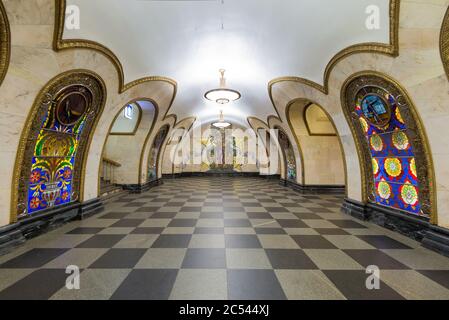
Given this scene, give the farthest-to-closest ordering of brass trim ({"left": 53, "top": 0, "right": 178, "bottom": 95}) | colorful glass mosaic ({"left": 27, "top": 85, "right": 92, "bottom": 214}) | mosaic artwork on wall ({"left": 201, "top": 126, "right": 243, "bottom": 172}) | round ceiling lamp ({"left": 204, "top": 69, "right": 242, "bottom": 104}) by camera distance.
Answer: mosaic artwork on wall ({"left": 201, "top": 126, "right": 243, "bottom": 172}) → round ceiling lamp ({"left": 204, "top": 69, "right": 242, "bottom": 104}) → colorful glass mosaic ({"left": 27, "top": 85, "right": 92, "bottom": 214}) → brass trim ({"left": 53, "top": 0, "right": 178, "bottom": 95})

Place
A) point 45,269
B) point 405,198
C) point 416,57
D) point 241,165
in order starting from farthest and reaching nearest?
point 241,165, point 405,198, point 416,57, point 45,269

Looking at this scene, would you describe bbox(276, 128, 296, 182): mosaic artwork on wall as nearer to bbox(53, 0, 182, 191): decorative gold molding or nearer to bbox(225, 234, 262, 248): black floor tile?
bbox(225, 234, 262, 248): black floor tile

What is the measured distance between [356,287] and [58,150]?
479cm

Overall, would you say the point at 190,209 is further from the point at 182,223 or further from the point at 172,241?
the point at 172,241

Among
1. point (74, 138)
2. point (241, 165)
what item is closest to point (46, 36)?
point (74, 138)

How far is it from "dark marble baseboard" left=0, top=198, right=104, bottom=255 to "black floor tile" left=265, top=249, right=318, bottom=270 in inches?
134

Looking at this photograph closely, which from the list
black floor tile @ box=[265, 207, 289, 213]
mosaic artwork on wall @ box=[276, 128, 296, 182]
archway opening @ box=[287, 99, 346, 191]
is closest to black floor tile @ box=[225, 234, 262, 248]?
black floor tile @ box=[265, 207, 289, 213]

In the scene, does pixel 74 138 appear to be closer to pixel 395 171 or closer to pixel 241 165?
pixel 395 171

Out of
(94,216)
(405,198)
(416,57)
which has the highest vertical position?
(416,57)

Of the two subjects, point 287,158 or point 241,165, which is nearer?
point 287,158

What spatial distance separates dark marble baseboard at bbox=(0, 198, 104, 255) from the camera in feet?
8.42

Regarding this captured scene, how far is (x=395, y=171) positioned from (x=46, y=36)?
5733 millimetres

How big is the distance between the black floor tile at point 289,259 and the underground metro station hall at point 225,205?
0.08 feet

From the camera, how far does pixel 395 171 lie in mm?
3541
